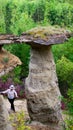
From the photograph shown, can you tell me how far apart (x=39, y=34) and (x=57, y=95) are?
2174 millimetres

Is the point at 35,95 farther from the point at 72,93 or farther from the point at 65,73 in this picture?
the point at 65,73

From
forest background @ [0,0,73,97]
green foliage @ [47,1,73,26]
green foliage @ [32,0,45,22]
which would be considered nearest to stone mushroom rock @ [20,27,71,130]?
forest background @ [0,0,73,97]

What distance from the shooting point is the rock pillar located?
11617 mm

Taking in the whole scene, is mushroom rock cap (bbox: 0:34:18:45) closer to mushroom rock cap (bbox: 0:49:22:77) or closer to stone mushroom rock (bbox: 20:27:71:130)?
mushroom rock cap (bbox: 0:49:22:77)

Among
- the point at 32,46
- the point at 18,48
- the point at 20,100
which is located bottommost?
the point at 20,100

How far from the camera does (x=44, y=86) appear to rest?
11.9 metres

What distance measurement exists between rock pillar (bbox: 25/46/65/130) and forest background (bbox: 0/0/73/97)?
5663mm

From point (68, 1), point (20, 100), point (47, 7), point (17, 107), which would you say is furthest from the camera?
point (68, 1)

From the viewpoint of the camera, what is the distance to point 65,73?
17703 millimetres

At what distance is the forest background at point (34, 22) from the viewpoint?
1823 centimetres

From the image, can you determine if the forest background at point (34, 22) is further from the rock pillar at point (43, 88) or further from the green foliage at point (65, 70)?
the rock pillar at point (43, 88)

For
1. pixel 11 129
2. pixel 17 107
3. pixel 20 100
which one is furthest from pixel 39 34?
pixel 20 100

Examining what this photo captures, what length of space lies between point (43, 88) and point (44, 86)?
66mm

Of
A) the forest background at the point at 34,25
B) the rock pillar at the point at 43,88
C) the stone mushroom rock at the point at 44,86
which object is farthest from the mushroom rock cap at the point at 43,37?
the forest background at the point at 34,25
